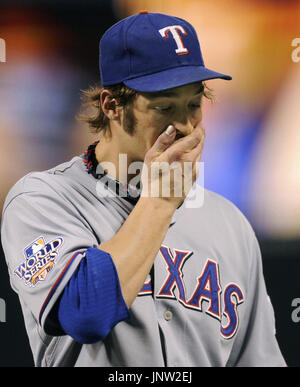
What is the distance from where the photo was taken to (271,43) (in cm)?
213

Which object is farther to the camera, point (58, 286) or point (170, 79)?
point (170, 79)

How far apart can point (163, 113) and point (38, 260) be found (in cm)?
53

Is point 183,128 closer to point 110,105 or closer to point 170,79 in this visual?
point 170,79

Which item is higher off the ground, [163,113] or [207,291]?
[163,113]

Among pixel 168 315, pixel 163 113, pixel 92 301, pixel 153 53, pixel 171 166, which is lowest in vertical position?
pixel 168 315

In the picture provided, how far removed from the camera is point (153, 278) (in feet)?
5.06

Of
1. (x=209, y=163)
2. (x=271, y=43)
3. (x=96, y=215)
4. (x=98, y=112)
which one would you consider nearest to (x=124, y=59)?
(x=98, y=112)

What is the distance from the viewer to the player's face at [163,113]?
4.78 ft

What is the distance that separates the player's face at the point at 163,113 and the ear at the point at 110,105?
0.26ft

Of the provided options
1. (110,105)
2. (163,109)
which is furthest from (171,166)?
(110,105)

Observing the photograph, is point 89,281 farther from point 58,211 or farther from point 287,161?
point 287,161

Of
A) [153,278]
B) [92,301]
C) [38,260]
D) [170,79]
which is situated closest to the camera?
[92,301]

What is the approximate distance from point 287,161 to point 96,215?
0.97 meters

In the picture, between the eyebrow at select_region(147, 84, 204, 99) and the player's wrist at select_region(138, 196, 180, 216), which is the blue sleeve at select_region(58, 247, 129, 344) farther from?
the eyebrow at select_region(147, 84, 204, 99)
